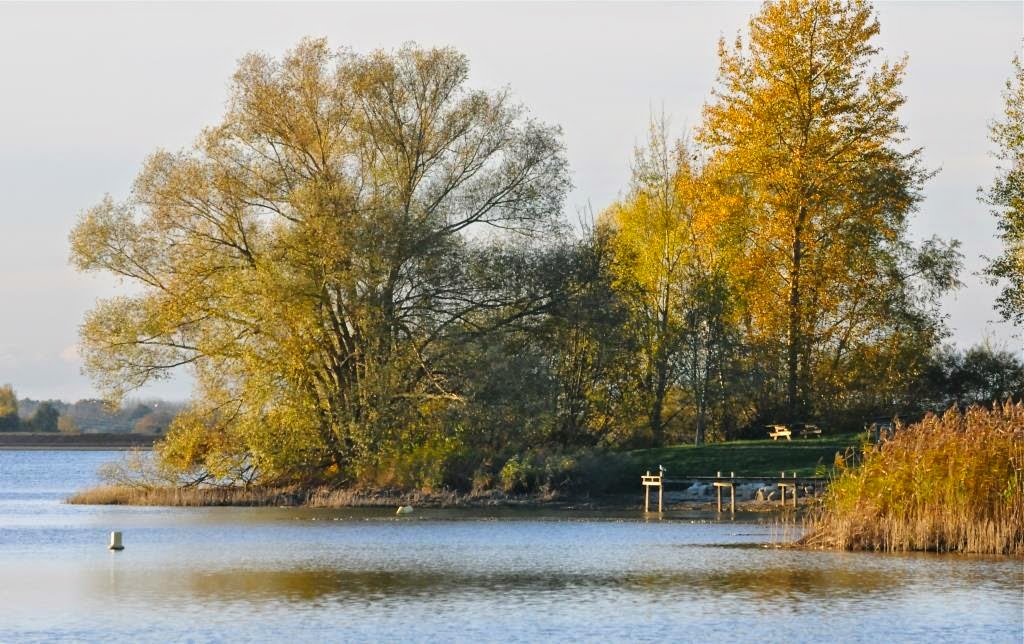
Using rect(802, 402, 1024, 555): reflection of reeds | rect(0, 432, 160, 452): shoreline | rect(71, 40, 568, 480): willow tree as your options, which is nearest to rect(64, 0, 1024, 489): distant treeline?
rect(71, 40, 568, 480): willow tree

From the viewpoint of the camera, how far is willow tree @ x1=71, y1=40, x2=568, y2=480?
50.1m

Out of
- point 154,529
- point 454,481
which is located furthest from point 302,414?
point 154,529

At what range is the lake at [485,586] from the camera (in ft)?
70.2

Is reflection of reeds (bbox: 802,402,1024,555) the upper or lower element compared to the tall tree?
lower

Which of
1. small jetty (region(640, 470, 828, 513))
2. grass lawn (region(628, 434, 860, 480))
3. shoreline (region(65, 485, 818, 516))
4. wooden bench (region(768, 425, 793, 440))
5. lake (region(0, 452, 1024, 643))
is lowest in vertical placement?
lake (region(0, 452, 1024, 643))

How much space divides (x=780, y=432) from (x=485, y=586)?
30965mm

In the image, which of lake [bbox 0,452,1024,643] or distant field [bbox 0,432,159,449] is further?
distant field [bbox 0,432,159,449]

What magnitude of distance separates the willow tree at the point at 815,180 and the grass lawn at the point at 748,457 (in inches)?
A: 205

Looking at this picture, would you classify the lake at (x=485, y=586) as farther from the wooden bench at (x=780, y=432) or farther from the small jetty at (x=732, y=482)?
the wooden bench at (x=780, y=432)

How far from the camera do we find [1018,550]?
29.5 metres

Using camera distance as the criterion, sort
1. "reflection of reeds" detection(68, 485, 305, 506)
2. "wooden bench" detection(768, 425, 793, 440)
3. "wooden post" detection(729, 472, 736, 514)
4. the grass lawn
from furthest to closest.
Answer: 1. "wooden bench" detection(768, 425, 793, 440)
2. "reflection of reeds" detection(68, 485, 305, 506)
3. the grass lawn
4. "wooden post" detection(729, 472, 736, 514)

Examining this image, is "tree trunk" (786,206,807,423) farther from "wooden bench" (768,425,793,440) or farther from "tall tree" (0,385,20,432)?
"tall tree" (0,385,20,432)

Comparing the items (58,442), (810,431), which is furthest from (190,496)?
(58,442)

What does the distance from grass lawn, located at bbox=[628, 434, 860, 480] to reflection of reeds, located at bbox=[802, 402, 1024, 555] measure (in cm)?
1720
